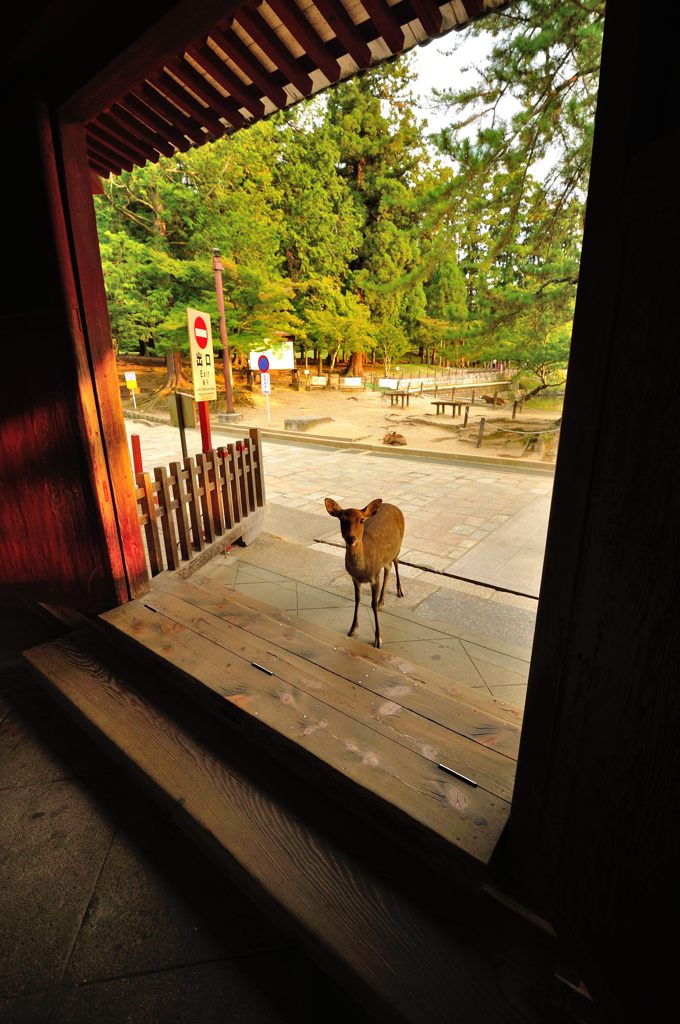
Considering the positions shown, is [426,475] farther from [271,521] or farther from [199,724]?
[199,724]

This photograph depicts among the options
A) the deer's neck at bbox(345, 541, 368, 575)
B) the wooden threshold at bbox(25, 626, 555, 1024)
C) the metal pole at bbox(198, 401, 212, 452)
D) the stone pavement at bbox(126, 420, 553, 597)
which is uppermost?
the metal pole at bbox(198, 401, 212, 452)

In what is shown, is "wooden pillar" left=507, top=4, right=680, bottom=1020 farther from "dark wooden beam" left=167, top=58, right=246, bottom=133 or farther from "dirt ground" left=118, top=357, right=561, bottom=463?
"dirt ground" left=118, top=357, right=561, bottom=463

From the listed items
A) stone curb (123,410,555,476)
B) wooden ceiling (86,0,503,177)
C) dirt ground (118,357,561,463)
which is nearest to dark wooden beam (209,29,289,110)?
wooden ceiling (86,0,503,177)

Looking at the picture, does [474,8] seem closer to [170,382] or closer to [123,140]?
[123,140]

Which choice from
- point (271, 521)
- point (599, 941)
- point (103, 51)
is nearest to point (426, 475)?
point (271, 521)

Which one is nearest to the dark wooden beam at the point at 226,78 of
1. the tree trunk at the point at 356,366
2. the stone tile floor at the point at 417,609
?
the stone tile floor at the point at 417,609

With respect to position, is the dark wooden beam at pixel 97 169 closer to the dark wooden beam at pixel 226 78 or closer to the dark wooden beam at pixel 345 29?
the dark wooden beam at pixel 226 78

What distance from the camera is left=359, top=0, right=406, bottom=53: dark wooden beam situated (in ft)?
5.82

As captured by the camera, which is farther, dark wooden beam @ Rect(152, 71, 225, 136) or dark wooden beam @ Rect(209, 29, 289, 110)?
dark wooden beam @ Rect(152, 71, 225, 136)

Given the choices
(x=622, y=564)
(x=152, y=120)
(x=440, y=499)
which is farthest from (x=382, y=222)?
(x=622, y=564)

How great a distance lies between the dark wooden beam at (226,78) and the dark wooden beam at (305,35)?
1.57 feet

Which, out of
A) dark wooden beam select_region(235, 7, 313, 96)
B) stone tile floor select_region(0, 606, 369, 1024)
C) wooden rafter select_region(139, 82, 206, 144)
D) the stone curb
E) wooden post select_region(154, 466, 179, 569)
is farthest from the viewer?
the stone curb

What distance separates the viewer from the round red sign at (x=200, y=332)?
4.49 meters

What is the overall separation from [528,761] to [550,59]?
23.0ft
